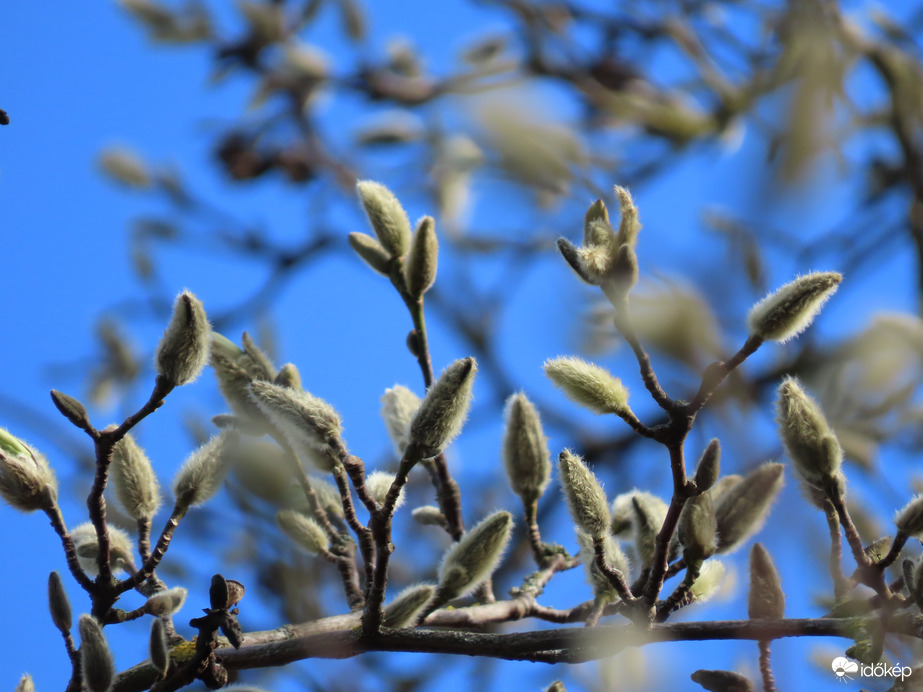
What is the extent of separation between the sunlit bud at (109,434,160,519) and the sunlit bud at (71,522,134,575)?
7 cm

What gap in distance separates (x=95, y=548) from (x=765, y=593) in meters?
1.01

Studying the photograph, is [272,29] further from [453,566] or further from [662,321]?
[662,321]

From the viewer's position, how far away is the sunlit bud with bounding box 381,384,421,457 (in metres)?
1.61

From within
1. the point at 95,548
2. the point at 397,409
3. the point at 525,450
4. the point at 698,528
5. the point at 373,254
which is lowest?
the point at 698,528

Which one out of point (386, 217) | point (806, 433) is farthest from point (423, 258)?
point (806, 433)

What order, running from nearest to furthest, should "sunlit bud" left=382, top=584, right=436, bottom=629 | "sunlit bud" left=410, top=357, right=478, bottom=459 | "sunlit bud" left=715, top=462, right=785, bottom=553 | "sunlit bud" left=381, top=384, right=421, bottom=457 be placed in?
"sunlit bud" left=410, top=357, right=478, bottom=459, "sunlit bud" left=382, top=584, right=436, bottom=629, "sunlit bud" left=715, top=462, right=785, bottom=553, "sunlit bud" left=381, top=384, right=421, bottom=457

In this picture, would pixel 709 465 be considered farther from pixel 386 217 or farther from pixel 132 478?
pixel 132 478

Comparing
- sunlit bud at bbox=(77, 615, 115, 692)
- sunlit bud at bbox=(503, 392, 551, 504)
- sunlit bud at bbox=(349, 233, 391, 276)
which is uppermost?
sunlit bud at bbox=(349, 233, 391, 276)

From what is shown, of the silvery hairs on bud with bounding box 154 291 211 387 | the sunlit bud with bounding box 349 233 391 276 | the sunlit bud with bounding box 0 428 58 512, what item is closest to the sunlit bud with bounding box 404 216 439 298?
the sunlit bud with bounding box 349 233 391 276

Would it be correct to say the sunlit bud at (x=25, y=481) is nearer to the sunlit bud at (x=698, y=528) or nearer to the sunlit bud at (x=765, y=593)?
the sunlit bud at (x=698, y=528)

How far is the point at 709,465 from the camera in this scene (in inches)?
44.4

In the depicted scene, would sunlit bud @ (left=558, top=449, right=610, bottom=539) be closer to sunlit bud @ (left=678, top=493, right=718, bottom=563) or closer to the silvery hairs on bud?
sunlit bud @ (left=678, top=493, right=718, bottom=563)

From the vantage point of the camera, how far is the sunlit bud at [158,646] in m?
1.15

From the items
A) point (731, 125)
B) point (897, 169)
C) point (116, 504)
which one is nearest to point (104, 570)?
point (116, 504)
